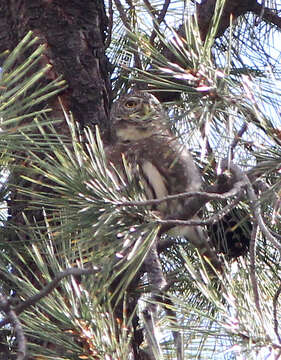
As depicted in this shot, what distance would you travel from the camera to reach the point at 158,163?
2877 mm

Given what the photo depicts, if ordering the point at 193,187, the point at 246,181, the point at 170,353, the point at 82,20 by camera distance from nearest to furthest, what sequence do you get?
the point at 246,181, the point at 170,353, the point at 193,187, the point at 82,20

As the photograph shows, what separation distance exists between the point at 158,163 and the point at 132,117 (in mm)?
176

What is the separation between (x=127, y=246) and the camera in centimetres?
213

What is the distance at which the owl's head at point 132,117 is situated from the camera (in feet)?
9.61

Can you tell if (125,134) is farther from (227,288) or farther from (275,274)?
(227,288)

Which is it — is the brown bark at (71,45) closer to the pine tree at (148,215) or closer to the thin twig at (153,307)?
the pine tree at (148,215)

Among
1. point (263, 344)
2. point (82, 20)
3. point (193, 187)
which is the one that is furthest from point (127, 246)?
point (82, 20)

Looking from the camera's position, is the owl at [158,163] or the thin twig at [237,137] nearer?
the thin twig at [237,137]

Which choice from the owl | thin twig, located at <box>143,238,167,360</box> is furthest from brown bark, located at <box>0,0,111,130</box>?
thin twig, located at <box>143,238,167,360</box>

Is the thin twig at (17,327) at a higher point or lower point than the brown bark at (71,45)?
lower

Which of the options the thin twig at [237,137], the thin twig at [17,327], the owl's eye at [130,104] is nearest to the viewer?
the thin twig at [17,327]

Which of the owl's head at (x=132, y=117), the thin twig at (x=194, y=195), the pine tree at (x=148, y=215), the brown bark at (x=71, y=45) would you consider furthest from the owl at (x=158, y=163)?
the thin twig at (x=194, y=195)

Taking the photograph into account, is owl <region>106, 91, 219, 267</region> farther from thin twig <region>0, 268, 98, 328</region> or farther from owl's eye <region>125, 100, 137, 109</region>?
thin twig <region>0, 268, 98, 328</region>

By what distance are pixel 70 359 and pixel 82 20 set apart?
1329 millimetres
